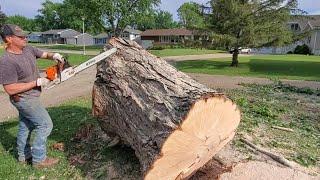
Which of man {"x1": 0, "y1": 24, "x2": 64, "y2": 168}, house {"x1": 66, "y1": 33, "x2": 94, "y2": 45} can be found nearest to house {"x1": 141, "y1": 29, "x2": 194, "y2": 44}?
house {"x1": 66, "y1": 33, "x2": 94, "y2": 45}

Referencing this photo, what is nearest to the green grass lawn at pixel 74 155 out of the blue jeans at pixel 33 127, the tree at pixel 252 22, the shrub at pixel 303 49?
the blue jeans at pixel 33 127

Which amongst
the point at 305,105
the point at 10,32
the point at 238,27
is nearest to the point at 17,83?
the point at 10,32

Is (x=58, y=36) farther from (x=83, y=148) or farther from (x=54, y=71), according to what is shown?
(x=54, y=71)

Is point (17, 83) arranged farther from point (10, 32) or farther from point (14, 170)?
point (14, 170)

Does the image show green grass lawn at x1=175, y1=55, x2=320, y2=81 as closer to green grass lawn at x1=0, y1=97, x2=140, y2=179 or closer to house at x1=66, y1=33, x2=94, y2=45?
green grass lawn at x1=0, y1=97, x2=140, y2=179

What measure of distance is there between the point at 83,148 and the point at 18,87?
165 cm

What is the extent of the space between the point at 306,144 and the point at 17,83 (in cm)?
450

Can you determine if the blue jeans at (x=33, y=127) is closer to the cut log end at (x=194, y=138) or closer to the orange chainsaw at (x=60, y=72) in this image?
the orange chainsaw at (x=60, y=72)

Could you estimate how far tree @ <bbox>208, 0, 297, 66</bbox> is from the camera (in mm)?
20328

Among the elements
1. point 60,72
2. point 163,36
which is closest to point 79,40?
point 163,36

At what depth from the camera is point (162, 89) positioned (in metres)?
4.68

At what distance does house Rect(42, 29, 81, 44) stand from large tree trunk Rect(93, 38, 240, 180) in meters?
94.4

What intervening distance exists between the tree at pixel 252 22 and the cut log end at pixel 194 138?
54.5 feet

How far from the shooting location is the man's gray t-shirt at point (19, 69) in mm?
4660
